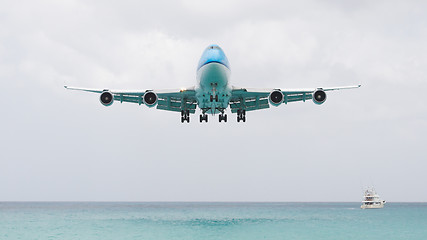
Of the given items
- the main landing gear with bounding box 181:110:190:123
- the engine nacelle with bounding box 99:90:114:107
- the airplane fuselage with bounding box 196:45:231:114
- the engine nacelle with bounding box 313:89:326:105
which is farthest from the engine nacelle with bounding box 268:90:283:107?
the engine nacelle with bounding box 99:90:114:107

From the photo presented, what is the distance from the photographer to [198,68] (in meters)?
39.2

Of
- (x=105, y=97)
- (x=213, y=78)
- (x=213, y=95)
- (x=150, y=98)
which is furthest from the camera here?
(x=150, y=98)

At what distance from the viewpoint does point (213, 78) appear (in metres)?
37.2

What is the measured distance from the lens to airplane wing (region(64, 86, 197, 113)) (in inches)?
1625

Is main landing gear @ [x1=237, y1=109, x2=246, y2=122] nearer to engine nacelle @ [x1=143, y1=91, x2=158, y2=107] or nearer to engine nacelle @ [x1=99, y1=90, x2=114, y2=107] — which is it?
engine nacelle @ [x1=143, y1=91, x2=158, y2=107]

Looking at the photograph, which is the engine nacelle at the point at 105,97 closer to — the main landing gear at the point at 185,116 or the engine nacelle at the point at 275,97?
the main landing gear at the point at 185,116

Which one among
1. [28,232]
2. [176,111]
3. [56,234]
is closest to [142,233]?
[56,234]

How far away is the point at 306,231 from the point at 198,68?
7052cm

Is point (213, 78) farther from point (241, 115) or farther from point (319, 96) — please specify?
point (241, 115)

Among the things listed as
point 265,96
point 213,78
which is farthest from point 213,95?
point 265,96

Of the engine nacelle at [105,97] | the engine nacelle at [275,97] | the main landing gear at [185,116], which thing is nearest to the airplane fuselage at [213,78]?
the engine nacelle at [275,97]

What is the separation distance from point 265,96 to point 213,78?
9.27 m

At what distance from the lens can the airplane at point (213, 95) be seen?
3725 centimetres

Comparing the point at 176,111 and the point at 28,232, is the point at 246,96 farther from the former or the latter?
the point at 28,232
